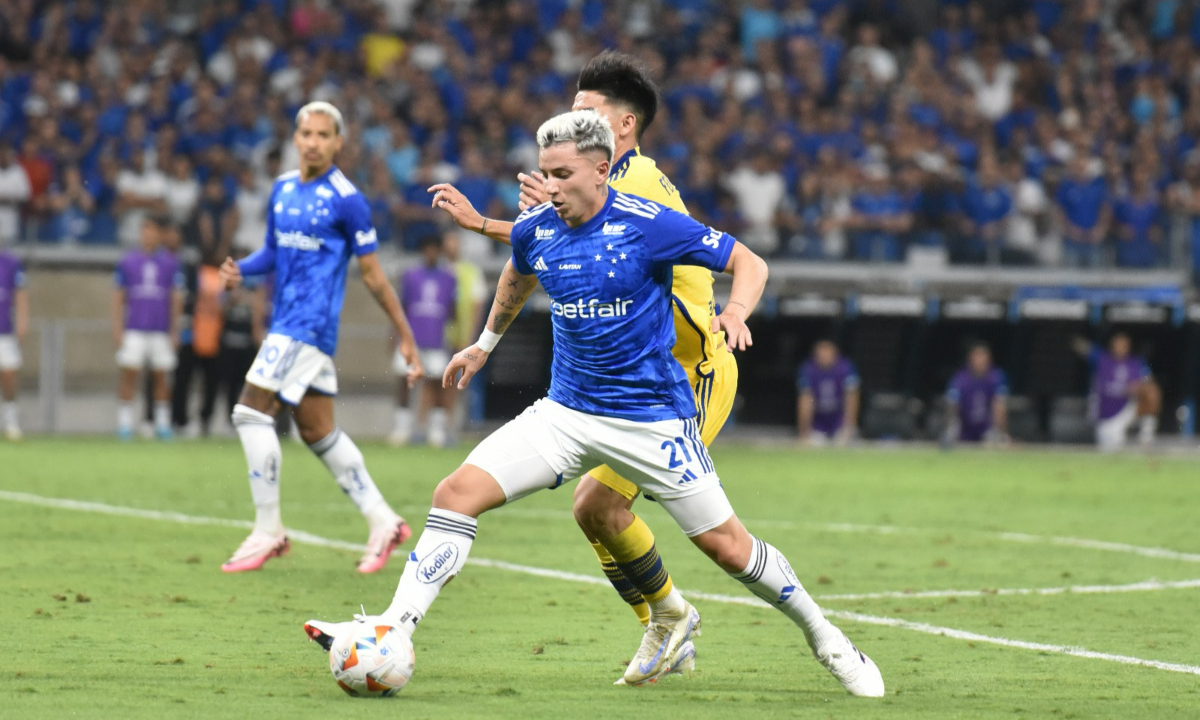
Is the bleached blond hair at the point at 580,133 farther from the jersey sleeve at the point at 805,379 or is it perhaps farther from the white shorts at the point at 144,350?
the jersey sleeve at the point at 805,379

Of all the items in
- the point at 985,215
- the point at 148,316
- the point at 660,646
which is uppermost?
the point at 985,215

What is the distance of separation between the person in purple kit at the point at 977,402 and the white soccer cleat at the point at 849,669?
1474 cm

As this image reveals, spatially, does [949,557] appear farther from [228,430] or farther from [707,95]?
[707,95]

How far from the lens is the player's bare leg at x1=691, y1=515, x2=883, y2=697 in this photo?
18.2 ft

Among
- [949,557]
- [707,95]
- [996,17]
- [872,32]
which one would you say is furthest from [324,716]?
[996,17]

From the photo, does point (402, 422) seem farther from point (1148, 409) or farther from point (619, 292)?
point (619, 292)

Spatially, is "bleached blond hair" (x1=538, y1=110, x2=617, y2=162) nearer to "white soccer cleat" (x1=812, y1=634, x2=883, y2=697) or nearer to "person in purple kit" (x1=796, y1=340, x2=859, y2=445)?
"white soccer cleat" (x1=812, y1=634, x2=883, y2=697)

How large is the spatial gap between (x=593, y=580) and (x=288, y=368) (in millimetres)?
2105

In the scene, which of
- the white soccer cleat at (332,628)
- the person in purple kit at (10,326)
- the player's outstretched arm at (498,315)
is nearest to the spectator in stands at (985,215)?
the person in purple kit at (10,326)

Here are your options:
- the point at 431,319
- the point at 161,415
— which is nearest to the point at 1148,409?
the point at 431,319

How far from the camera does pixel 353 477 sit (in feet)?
30.0

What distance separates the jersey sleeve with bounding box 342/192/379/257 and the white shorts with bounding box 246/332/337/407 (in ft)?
2.12

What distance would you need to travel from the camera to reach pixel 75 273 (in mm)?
20109

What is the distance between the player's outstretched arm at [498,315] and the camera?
5.97m
